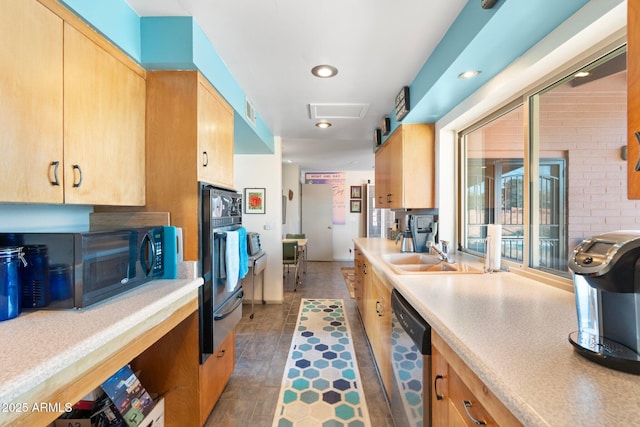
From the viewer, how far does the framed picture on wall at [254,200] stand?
3824 millimetres

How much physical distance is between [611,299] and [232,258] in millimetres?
1727

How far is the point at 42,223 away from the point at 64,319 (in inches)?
25.9

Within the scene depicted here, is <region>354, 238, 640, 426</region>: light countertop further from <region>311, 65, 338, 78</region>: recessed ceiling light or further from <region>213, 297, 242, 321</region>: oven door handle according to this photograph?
<region>311, 65, 338, 78</region>: recessed ceiling light

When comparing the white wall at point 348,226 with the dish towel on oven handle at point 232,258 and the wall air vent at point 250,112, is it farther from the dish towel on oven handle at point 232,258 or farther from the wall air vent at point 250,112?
the dish towel on oven handle at point 232,258

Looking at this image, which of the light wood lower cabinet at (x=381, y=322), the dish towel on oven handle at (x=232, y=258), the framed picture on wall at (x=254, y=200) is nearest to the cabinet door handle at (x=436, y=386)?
the light wood lower cabinet at (x=381, y=322)

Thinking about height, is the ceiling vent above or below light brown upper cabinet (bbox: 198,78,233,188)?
above

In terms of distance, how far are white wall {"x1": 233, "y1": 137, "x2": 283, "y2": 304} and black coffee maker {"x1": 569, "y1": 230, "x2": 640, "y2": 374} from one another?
3306 mm

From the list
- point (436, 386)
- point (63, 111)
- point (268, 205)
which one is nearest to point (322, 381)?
point (436, 386)

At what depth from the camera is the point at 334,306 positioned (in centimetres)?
374

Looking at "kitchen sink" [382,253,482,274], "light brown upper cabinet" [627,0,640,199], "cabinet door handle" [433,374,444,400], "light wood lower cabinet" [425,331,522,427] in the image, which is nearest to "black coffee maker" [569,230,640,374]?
"light brown upper cabinet" [627,0,640,199]

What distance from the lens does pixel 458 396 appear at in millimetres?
933

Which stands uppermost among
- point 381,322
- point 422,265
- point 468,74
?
point 468,74

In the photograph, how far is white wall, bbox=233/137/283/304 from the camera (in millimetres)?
3809

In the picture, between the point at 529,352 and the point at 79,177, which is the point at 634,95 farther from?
the point at 79,177
